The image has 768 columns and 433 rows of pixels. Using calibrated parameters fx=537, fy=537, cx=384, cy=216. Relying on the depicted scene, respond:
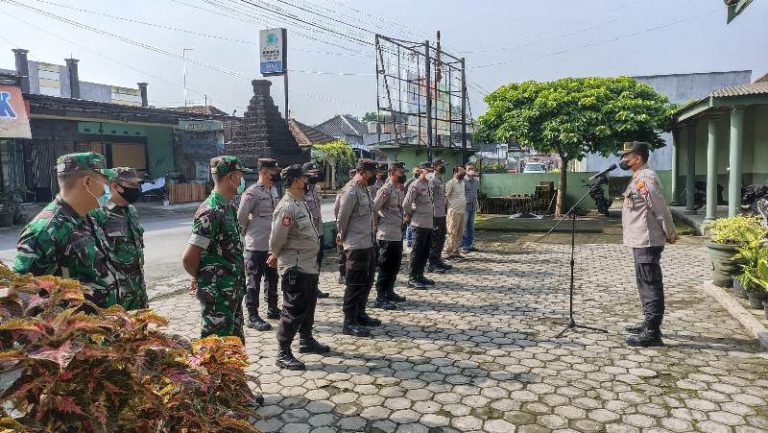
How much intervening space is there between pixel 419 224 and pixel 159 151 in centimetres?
2148

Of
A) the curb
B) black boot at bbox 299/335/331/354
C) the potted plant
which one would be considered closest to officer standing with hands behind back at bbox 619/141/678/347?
the curb

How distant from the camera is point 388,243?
6.74m

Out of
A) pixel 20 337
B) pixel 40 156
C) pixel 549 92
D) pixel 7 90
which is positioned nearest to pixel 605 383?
pixel 20 337

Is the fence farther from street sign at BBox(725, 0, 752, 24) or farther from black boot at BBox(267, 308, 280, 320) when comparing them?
street sign at BBox(725, 0, 752, 24)

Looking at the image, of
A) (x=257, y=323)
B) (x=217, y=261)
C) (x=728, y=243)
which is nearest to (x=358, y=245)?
(x=257, y=323)

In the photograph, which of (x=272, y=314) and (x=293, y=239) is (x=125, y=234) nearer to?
(x=293, y=239)

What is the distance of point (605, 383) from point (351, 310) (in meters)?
2.53

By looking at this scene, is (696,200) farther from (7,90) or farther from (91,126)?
(91,126)

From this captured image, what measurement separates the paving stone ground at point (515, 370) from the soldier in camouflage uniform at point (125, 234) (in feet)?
4.07

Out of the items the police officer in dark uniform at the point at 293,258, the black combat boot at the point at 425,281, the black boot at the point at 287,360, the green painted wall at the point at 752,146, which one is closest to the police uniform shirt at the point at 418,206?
the black combat boot at the point at 425,281

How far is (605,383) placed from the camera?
419 cm

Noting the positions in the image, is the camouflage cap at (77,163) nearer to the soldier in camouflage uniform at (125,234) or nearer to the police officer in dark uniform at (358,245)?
the soldier in camouflage uniform at (125,234)

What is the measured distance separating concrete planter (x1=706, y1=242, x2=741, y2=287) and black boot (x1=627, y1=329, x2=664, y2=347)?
229 centimetres

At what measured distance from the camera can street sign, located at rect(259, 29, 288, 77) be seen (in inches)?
664
